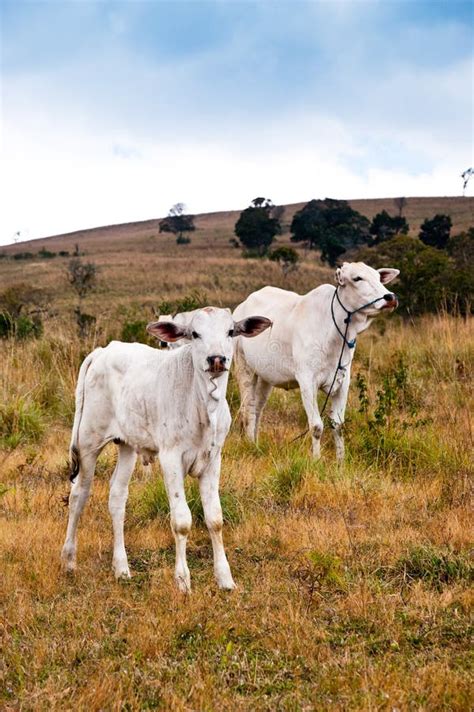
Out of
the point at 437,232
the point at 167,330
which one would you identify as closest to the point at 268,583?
the point at 167,330

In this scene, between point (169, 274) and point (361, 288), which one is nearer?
point (361, 288)

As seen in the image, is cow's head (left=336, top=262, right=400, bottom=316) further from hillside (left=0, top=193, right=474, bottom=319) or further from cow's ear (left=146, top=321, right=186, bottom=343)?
hillside (left=0, top=193, right=474, bottom=319)

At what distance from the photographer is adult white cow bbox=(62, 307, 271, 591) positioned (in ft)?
14.7

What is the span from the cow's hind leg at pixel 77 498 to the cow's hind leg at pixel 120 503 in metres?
0.20

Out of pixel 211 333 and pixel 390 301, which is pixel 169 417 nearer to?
pixel 211 333

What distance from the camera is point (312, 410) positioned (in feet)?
24.7

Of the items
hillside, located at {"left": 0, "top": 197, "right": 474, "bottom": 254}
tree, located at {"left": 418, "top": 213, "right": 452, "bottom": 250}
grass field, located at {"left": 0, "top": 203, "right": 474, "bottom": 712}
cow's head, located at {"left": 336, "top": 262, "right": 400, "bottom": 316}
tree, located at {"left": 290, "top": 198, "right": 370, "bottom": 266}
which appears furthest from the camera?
hillside, located at {"left": 0, "top": 197, "right": 474, "bottom": 254}

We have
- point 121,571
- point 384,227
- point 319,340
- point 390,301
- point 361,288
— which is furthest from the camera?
point 384,227

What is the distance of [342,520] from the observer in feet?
18.4

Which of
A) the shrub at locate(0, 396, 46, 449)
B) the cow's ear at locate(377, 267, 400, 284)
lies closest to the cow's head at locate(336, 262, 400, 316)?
the cow's ear at locate(377, 267, 400, 284)

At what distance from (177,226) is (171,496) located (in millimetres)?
89345

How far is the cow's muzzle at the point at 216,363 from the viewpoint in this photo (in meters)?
4.25

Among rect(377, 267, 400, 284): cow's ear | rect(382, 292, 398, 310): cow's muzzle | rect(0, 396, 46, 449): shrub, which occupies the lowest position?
rect(0, 396, 46, 449): shrub

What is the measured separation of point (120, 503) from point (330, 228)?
2273 inches
